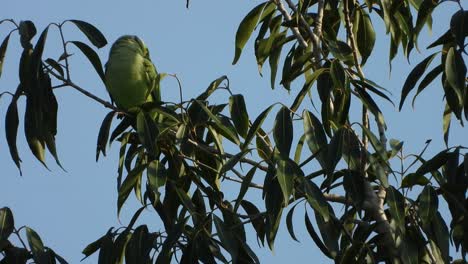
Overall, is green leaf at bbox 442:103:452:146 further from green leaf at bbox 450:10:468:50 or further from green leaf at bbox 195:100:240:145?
green leaf at bbox 195:100:240:145

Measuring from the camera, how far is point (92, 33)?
115 inches

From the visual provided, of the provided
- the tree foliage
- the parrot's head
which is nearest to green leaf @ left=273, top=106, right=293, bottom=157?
the tree foliage

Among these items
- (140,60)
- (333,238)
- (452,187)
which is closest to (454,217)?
(452,187)

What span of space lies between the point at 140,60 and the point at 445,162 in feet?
4.49

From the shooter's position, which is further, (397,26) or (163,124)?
(397,26)

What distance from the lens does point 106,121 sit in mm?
2920

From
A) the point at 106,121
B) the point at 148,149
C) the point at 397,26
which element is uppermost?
the point at 397,26

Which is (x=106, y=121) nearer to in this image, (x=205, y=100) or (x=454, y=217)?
(x=205, y=100)

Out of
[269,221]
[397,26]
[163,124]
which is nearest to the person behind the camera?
[269,221]

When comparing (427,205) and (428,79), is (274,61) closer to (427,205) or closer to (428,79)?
(428,79)

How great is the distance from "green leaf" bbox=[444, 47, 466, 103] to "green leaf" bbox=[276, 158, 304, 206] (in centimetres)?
51

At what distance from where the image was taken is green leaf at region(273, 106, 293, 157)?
259 centimetres

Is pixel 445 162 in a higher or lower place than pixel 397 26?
lower

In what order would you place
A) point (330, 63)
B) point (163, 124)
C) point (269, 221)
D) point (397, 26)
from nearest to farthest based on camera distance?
1. point (269, 221)
2. point (330, 63)
3. point (163, 124)
4. point (397, 26)
